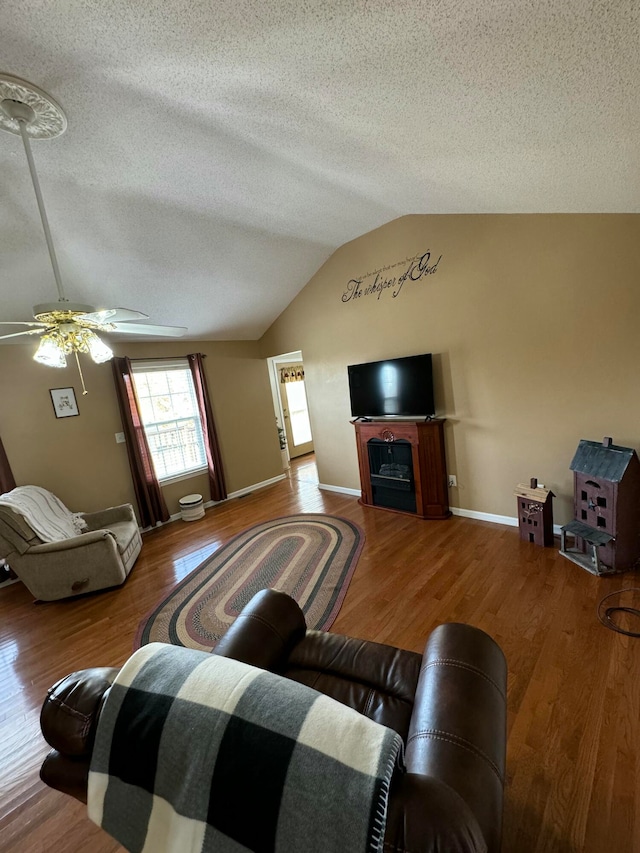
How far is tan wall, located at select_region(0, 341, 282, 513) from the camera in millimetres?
3547

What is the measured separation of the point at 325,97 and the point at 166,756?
2128 millimetres

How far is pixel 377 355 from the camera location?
13.4ft

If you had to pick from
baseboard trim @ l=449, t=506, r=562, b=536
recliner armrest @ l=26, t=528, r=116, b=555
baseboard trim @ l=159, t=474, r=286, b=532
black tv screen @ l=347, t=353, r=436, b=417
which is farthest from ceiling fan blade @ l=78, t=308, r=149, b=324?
baseboard trim @ l=449, t=506, r=562, b=536

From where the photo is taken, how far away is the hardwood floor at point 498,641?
4.33ft

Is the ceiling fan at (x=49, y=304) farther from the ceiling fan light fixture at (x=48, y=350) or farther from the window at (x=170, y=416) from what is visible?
the window at (x=170, y=416)

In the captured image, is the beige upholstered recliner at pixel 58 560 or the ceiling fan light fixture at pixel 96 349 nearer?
the ceiling fan light fixture at pixel 96 349

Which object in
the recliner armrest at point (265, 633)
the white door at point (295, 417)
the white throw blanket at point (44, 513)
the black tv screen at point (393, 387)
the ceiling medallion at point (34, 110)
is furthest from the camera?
the white door at point (295, 417)

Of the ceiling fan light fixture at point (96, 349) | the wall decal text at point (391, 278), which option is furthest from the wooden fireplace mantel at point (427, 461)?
the ceiling fan light fixture at point (96, 349)

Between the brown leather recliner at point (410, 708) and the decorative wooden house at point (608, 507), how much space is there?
1.84 meters

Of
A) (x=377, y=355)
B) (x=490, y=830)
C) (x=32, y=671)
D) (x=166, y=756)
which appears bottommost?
(x=32, y=671)

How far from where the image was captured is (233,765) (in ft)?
2.16

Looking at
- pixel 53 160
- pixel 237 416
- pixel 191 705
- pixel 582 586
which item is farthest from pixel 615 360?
pixel 237 416

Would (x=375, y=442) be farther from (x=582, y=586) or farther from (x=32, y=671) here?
(x=32, y=671)

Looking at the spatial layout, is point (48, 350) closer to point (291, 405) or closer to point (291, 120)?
point (291, 120)
